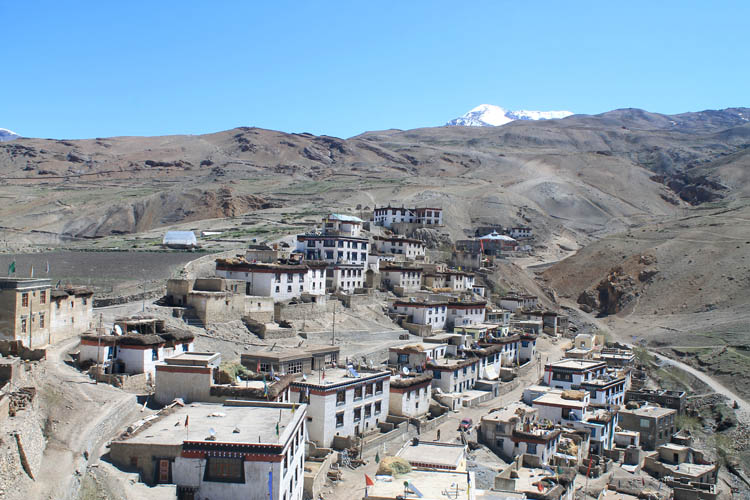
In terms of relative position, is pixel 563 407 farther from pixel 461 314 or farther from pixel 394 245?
pixel 394 245

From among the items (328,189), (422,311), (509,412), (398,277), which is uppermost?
(328,189)

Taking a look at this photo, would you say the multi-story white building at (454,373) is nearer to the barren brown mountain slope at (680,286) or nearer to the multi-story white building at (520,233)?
the barren brown mountain slope at (680,286)

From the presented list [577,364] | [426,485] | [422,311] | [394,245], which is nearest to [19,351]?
[426,485]

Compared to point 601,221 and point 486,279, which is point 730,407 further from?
point 601,221

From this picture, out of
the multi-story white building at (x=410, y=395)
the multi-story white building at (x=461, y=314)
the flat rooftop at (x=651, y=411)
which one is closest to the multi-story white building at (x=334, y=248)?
the multi-story white building at (x=461, y=314)

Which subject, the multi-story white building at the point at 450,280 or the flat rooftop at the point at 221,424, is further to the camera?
the multi-story white building at the point at 450,280

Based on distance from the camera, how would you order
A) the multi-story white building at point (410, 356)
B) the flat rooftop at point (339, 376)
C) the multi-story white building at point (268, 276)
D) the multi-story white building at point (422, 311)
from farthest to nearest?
the multi-story white building at point (422, 311), the multi-story white building at point (268, 276), the multi-story white building at point (410, 356), the flat rooftop at point (339, 376)

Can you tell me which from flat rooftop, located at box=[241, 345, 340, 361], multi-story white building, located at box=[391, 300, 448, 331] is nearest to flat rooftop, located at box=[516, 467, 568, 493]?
flat rooftop, located at box=[241, 345, 340, 361]
